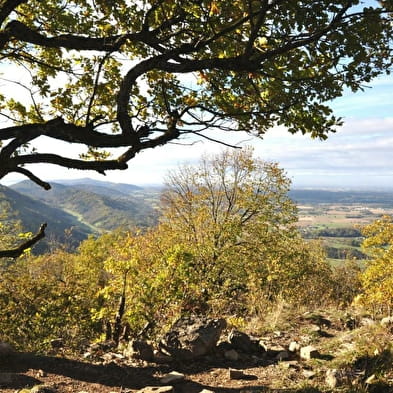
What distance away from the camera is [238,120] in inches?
233

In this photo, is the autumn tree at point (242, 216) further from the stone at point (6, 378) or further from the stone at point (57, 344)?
the stone at point (6, 378)

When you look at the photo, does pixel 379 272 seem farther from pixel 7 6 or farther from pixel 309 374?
pixel 7 6

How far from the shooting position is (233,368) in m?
7.53

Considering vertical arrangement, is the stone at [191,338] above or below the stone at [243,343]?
above

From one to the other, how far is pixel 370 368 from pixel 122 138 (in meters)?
6.00

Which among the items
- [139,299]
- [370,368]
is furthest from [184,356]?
[370,368]

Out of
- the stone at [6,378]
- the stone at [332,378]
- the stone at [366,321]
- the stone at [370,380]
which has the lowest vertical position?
the stone at [366,321]

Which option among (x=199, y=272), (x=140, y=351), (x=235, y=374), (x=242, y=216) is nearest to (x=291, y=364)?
(x=235, y=374)

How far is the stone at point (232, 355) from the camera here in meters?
7.90

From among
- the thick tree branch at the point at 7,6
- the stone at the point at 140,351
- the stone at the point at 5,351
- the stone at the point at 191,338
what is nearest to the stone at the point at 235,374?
the stone at the point at 191,338

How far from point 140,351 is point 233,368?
2.08m

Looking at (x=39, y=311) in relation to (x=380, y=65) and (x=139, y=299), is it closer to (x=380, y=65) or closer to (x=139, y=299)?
(x=139, y=299)

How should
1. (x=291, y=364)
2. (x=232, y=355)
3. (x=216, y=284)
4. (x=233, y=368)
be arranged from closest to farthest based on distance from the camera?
1. (x=291, y=364)
2. (x=233, y=368)
3. (x=232, y=355)
4. (x=216, y=284)

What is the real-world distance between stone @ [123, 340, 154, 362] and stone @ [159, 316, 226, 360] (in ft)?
1.19
